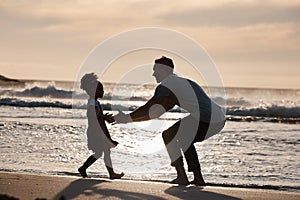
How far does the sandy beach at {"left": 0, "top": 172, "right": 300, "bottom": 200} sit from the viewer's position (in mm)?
6242

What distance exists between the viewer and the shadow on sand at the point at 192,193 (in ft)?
21.1

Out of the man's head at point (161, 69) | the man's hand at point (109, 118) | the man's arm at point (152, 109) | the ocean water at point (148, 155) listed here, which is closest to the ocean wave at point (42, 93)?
the ocean water at point (148, 155)

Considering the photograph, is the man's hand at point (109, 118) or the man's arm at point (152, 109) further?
the man's hand at point (109, 118)

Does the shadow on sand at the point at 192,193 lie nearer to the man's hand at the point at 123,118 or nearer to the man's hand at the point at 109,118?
the man's hand at the point at 123,118

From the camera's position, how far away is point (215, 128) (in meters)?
7.75

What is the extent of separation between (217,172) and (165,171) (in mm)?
742

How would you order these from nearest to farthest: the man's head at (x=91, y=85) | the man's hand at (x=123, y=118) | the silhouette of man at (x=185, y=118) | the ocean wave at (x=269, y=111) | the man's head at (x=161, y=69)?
the man's hand at (x=123, y=118)
the silhouette of man at (x=185, y=118)
the man's head at (x=161, y=69)
the man's head at (x=91, y=85)
the ocean wave at (x=269, y=111)

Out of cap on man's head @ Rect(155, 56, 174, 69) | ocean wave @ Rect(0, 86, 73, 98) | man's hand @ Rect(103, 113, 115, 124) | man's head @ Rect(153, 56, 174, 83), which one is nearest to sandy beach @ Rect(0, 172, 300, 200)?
man's hand @ Rect(103, 113, 115, 124)

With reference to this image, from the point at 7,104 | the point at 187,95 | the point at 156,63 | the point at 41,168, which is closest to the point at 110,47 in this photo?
the point at 156,63

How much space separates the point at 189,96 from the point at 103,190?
1.57 m

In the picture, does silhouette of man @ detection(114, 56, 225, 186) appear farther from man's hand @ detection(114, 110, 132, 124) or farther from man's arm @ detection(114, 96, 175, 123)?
man's hand @ detection(114, 110, 132, 124)

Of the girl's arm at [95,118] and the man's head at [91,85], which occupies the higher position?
the man's head at [91,85]

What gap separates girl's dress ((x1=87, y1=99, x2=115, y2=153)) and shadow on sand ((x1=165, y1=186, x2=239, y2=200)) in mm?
1471

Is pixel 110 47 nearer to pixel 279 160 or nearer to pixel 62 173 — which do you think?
pixel 62 173
